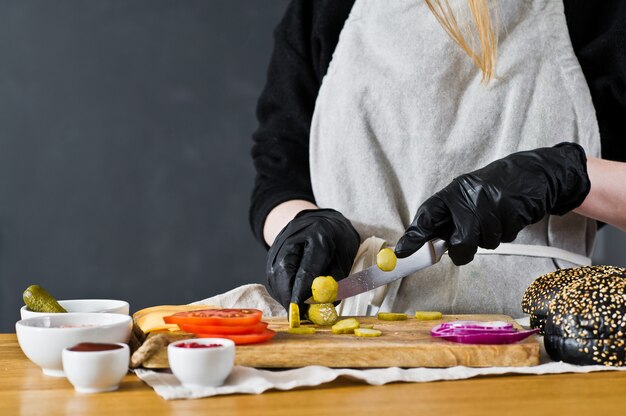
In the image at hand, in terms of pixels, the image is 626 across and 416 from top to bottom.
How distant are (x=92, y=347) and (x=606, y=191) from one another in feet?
2.64

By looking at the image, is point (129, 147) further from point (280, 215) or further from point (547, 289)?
point (547, 289)

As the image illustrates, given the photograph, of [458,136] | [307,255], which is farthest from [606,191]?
[307,255]

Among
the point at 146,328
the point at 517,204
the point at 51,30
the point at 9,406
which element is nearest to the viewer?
the point at 9,406

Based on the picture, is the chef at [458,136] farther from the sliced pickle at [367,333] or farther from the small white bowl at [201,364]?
the small white bowl at [201,364]

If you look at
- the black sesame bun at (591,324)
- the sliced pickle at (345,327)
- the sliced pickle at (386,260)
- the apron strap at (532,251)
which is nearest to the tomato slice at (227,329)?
the sliced pickle at (345,327)

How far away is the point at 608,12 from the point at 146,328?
0.95 metres

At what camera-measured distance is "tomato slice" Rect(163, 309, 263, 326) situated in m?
0.93

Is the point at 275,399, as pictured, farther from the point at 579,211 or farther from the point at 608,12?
the point at 608,12

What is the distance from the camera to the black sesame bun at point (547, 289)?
1.06 meters

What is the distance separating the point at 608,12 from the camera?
4.61 ft

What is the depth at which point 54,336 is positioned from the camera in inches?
34.3

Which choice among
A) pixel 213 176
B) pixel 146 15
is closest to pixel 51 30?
pixel 146 15

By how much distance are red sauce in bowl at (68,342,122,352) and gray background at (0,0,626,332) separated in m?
2.17

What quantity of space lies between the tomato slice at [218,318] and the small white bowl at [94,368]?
132 mm
